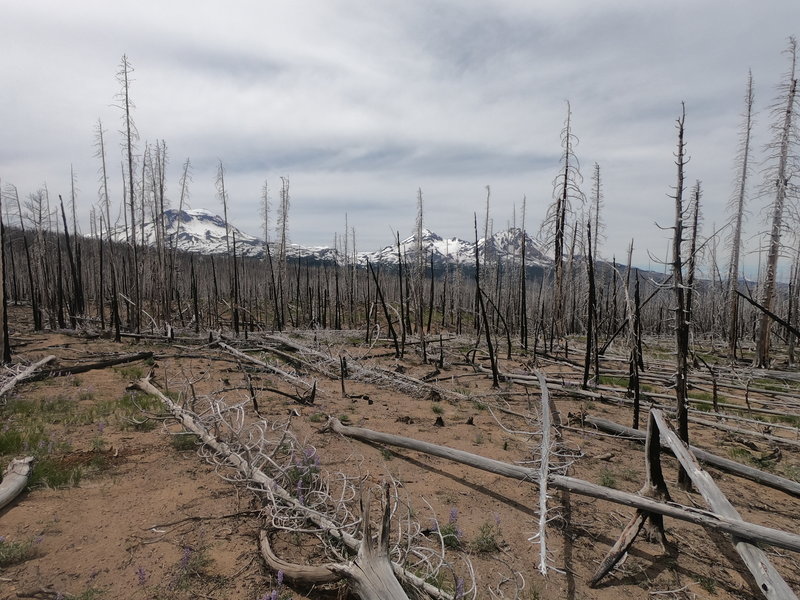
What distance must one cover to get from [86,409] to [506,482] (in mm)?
7391

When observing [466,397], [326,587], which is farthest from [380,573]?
[466,397]

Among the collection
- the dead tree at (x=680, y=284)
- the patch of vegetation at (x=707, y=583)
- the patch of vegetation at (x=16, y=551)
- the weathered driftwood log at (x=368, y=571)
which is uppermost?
the dead tree at (x=680, y=284)

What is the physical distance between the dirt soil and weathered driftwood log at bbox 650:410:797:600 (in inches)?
29.2

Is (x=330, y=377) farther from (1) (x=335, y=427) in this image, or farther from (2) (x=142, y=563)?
(2) (x=142, y=563)

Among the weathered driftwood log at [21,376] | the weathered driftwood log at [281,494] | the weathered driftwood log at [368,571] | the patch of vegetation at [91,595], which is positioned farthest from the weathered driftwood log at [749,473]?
the weathered driftwood log at [21,376]

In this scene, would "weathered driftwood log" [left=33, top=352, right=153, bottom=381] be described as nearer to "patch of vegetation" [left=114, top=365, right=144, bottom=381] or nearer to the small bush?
"patch of vegetation" [left=114, top=365, right=144, bottom=381]

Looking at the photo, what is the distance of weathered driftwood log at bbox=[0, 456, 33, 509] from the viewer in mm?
3812

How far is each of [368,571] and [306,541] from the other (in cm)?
132

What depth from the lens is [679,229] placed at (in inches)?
173

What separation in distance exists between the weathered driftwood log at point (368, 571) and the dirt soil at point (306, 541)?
0.24m

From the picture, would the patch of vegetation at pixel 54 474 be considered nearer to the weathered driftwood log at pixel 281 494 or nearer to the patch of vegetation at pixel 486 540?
the weathered driftwood log at pixel 281 494

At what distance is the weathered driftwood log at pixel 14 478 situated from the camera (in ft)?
12.5

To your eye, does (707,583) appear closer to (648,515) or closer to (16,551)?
(648,515)

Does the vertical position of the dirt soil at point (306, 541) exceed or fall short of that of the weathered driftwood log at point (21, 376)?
it falls short
